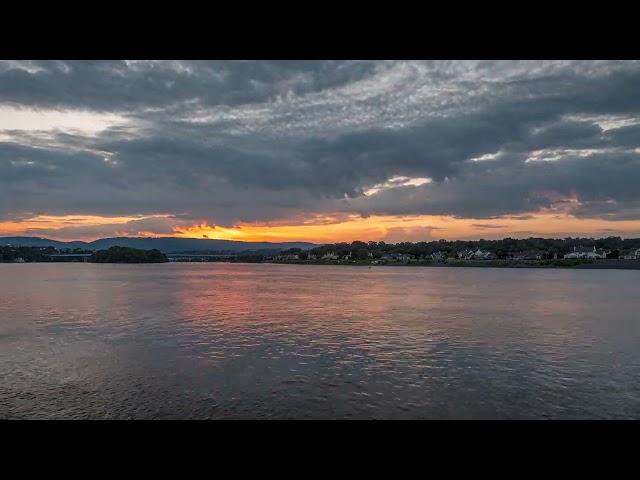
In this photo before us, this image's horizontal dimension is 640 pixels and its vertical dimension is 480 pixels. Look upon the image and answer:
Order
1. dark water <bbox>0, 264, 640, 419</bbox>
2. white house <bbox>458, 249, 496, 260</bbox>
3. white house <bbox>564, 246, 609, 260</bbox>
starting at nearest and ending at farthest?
dark water <bbox>0, 264, 640, 419</bbox>, white house <bbox>564, 246, 609, 260</bbox>, white house <bbox>458, 249, 496, 260</bbox>

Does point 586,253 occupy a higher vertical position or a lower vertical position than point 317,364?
higher

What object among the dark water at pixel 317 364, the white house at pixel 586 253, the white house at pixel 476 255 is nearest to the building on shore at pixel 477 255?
the white house at pixel 476 255

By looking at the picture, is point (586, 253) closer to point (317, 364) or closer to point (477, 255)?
point (477, 255)

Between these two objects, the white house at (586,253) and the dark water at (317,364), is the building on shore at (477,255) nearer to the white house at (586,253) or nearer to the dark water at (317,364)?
the white house at (586,253)

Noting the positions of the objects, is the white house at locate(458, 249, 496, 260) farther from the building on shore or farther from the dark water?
the dark water

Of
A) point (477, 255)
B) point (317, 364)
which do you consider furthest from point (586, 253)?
point (317, 364)

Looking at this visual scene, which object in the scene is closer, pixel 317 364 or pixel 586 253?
pixel 317 364

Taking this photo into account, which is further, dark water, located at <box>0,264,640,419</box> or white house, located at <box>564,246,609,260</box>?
white house, located at <box>564,246,609,260</box>

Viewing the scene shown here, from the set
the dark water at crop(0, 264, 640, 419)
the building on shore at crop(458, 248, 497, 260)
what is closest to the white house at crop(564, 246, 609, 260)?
the building on shore at crop(458, 248, 497, 260)

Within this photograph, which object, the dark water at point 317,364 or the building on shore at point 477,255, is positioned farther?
the building on shore at point 477,255

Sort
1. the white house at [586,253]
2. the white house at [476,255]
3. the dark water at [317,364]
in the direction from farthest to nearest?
the white house at [476,255]
the white house at [586,253]
the dark water at [317,364]

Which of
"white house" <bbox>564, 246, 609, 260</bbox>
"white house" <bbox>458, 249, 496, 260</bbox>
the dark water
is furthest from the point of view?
"white house" <bbox>458, 249, 496, 260</bbox>

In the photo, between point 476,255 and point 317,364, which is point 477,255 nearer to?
point 476,255
